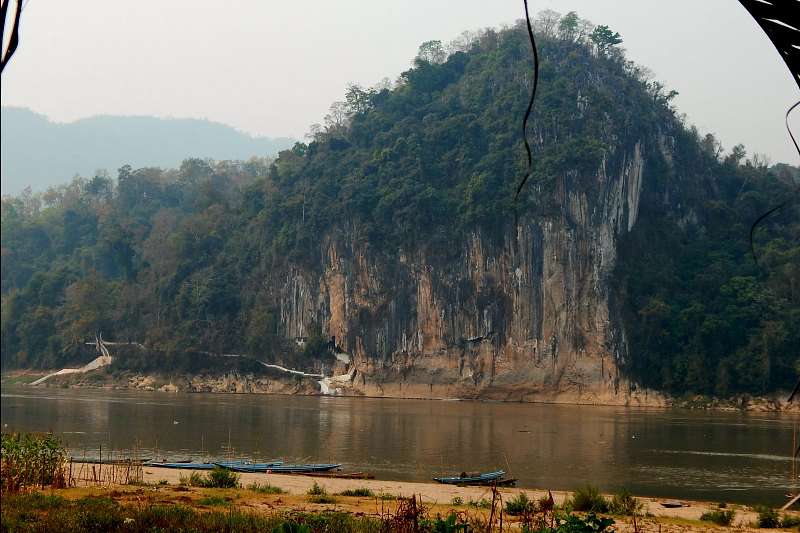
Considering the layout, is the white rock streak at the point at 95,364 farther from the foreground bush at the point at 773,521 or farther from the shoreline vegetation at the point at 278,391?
the foreground bush at the point at 773,521

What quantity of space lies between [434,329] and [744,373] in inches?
893

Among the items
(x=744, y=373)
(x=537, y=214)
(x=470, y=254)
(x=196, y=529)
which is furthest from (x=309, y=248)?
(x=196, y=529)

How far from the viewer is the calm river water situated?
23.1 meters

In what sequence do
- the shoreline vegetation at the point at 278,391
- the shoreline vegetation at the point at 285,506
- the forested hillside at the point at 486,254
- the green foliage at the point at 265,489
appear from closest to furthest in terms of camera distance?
the shoreline vegetation at the point at 285,506 → the green foliage at the point at 265,489 → the shoreline vegetation at the point at 278,391 → the forested hillside at the point at 486,254

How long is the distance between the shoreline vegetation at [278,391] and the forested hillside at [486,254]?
37.1 inches

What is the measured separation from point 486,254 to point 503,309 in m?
4.55

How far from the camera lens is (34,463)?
46.5 ft

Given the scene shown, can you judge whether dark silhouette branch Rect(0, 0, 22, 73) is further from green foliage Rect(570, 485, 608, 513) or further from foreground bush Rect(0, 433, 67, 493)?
green foliage Rect(570, 485, 608, 513)

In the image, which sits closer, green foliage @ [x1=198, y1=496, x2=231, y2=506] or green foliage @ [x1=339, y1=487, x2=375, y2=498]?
green foliage @ [x1=198, y1=496, x2=231, y2=506]

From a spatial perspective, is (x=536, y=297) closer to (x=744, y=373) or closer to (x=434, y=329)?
(x=434, y=329)

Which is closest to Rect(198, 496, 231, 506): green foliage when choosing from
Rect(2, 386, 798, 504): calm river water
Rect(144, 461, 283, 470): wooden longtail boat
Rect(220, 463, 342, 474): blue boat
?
Rect(144, 461, 283, 470): wooden longtail boat

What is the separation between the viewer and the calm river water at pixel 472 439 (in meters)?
23.1

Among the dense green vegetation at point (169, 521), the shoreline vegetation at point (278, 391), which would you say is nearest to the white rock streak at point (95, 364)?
the shoreline vegetation at point (278, 391)

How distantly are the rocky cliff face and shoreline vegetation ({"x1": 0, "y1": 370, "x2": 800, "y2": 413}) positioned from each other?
0.39 meters
